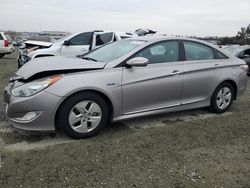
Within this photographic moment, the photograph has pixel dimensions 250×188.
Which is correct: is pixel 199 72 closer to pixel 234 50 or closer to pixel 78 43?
pixel 78 43

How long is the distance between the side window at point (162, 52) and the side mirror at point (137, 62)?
0.20 meters

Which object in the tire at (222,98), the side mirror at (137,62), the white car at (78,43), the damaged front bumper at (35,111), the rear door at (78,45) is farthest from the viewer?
the rear door at (78,45)

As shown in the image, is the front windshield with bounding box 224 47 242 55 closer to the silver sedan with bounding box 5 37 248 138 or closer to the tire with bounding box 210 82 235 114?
the tire with bounding box 210 82 235 114

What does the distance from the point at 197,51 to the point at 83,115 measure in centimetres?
248

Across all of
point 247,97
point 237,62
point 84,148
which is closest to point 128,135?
point 84,148

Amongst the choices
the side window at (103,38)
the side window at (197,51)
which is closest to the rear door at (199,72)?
the side window at (197,51)

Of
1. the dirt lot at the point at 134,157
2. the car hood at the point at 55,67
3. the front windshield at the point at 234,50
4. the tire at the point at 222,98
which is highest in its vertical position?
the car hood at the point at 55,67

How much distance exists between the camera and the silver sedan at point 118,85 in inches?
150

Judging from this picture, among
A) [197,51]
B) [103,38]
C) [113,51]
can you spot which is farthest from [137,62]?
[103,38]

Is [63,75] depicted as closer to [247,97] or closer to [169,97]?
[169,97]

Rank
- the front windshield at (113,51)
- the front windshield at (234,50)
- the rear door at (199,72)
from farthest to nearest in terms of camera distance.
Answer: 1. the front windshield at (234,50)
2. the rear door at (199,72)
3. the front windshield at (113,51)

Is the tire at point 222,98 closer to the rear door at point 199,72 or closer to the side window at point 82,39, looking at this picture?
the rear door at point 199,72

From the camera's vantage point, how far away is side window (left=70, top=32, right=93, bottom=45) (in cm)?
995

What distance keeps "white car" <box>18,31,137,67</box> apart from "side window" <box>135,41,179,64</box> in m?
4.96
